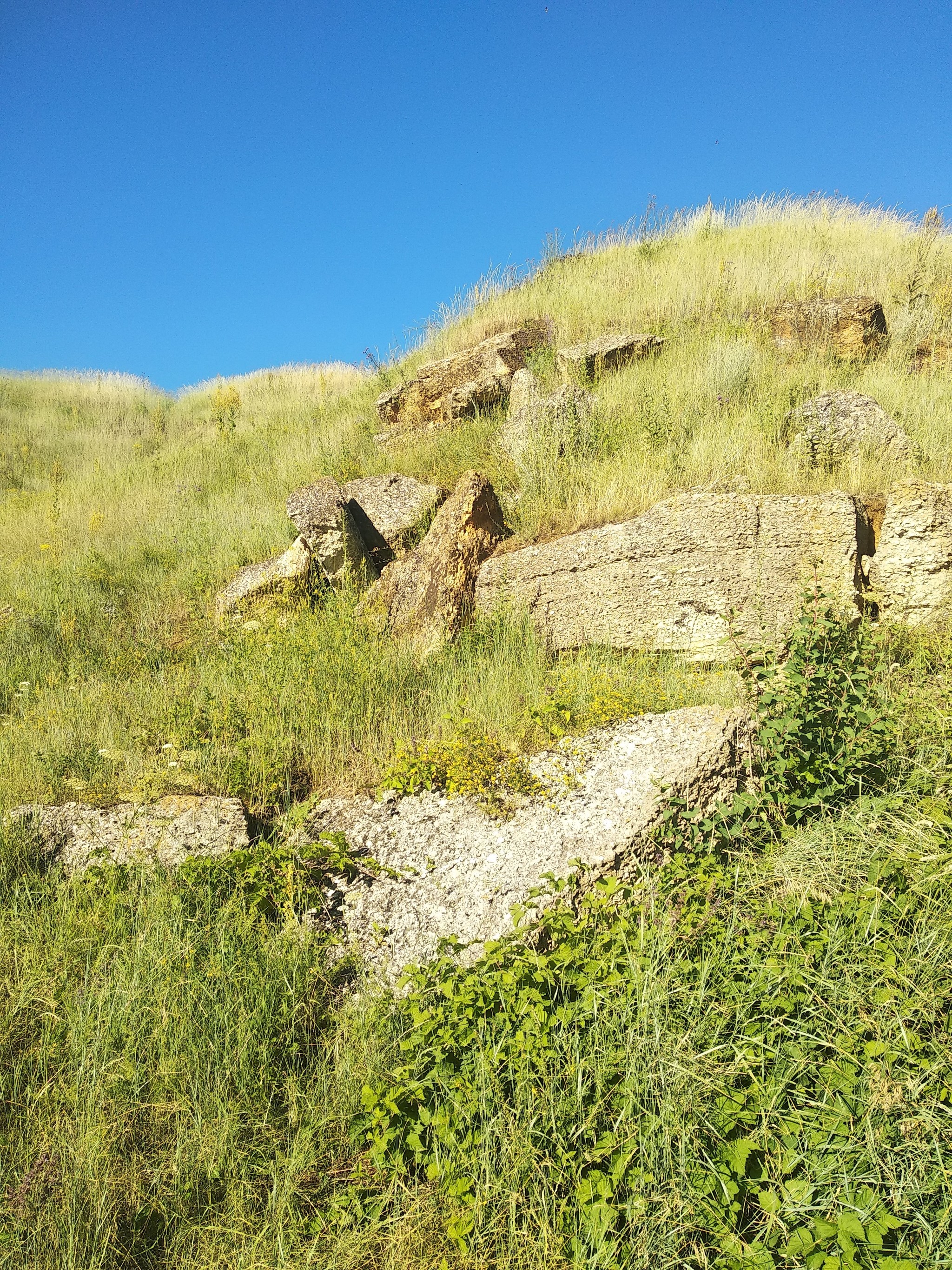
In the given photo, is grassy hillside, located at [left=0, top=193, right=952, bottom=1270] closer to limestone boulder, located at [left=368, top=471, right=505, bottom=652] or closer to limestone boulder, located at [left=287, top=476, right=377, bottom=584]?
limestone boulder, located at [left=368, top=471, right=505, bottom=652]

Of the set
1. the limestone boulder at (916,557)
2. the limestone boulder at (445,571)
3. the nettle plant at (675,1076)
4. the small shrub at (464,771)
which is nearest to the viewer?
the nettle plant at (675,1076)

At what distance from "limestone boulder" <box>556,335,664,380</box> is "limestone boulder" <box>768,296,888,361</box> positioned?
1.61m

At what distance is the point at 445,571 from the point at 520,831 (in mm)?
3211

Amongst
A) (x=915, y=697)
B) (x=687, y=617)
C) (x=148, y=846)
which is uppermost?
(x=687, y=617)

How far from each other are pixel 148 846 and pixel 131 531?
736 centimetres

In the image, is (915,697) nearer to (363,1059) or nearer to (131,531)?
(363,1059)

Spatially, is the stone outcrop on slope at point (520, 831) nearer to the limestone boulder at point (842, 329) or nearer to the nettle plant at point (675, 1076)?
the nettle plant at point (675, 1076)

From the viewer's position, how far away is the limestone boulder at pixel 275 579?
7.06m

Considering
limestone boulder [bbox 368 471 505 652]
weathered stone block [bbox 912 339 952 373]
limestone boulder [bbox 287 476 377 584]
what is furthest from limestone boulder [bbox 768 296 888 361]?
limestone boulder [bbox 287 476 377 584]

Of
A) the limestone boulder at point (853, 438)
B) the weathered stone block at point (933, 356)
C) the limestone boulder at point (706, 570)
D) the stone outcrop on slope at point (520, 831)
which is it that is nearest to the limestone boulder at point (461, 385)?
the limestone boulder at point (853, 438)

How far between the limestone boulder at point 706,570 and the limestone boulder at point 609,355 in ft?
14.2

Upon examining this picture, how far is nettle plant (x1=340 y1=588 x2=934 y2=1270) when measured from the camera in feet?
6.57

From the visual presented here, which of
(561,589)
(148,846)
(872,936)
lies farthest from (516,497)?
(872,936)

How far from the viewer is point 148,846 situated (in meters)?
3.79
